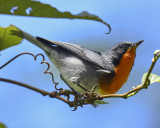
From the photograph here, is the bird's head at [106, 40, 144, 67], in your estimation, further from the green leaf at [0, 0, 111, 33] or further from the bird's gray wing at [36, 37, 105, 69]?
the green leaf at [0, 0, 111, 33]

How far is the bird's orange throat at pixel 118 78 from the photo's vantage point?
113 inches

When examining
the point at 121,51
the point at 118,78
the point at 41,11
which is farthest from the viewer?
the point at 121,51

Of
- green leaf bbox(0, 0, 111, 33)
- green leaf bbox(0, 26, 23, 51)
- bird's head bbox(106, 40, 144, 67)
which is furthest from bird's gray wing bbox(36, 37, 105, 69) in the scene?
green leaf bbox(0, 0, 111, 33)

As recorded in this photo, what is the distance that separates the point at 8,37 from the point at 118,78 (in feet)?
5.59

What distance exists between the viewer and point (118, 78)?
295 cm

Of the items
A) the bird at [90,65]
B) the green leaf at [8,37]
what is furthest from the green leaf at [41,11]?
A: the bird at [90,65]

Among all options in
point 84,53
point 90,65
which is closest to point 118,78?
point 90,65

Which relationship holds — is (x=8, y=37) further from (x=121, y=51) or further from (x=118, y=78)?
(x=121, y=51)

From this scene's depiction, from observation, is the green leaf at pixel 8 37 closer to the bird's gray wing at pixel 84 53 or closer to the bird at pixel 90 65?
the bird at pixel 90 65

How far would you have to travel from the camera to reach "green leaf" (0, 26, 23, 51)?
4.96 feet

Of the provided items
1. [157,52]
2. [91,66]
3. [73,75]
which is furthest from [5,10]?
[91,66]

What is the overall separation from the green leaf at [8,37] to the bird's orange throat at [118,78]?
1487 millimetres

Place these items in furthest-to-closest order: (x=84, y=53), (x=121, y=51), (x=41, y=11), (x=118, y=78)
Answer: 1. (x=121, y=51)
2. (x=84, y=53)
3. (x=118, y=78)
4. (x=41, y=11)

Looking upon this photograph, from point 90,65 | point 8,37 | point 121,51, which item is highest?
point 8,37
